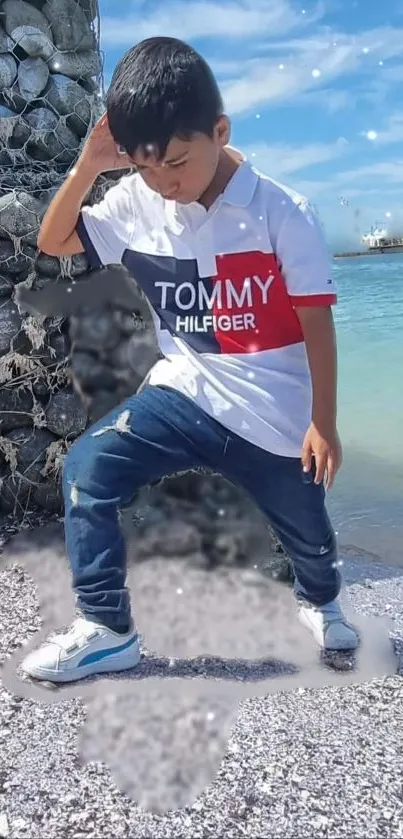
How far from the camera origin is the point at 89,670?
198 cm

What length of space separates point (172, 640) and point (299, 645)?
0.31m

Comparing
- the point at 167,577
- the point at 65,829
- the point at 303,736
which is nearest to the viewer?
the point at 65,829

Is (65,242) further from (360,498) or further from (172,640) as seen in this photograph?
(360,498)

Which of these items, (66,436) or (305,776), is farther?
(66,436)

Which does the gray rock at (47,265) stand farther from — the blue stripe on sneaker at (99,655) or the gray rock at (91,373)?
the blue stripe on sneaker at (99,655)

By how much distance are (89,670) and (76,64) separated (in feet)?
6.79

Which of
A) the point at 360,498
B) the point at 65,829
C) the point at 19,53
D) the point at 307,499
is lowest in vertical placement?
the point at 360,498

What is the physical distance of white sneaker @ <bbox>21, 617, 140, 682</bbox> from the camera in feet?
6.41

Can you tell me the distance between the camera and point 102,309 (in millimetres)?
2861

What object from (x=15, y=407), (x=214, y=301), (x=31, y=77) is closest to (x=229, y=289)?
(x=214, y=301)

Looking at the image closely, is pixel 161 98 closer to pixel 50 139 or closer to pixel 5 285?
pixel 5 285

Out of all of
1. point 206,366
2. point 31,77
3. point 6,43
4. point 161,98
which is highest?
point 6,43

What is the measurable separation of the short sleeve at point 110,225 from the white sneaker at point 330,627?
3.22ft

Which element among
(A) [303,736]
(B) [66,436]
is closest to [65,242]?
(B) [66,436]
